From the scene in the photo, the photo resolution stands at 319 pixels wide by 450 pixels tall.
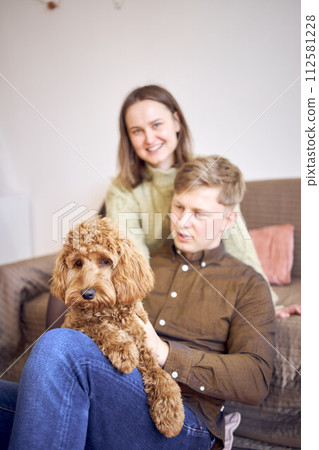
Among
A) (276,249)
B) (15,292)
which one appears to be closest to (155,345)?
(15,292)

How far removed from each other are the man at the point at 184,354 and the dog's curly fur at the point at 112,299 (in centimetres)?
3

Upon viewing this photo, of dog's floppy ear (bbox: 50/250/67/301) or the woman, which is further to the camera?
the woman

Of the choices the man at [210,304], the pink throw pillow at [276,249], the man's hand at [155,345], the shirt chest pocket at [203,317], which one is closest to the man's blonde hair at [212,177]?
the man at [210,304]

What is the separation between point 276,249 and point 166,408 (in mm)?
826

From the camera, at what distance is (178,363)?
2.48ft

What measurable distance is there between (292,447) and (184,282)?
0.50m

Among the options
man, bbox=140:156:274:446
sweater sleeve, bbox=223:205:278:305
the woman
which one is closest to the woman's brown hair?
the woman

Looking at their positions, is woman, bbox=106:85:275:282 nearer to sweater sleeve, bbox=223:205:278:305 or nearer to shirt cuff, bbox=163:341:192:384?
sweater sleeve, bbox=223:205:278:305

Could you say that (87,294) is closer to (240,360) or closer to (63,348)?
(63,348)

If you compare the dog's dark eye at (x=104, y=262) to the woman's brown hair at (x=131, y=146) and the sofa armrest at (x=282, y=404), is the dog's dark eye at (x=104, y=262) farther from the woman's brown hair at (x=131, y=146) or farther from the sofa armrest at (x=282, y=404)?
the sofa armrest at (x=282, y=404)

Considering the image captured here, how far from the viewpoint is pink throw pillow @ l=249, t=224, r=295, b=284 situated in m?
1.31

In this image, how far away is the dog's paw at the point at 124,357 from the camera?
2.17 feet

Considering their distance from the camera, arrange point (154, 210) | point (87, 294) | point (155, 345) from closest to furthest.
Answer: point (87, 294) → point (155, 345) → point (154, 210)
